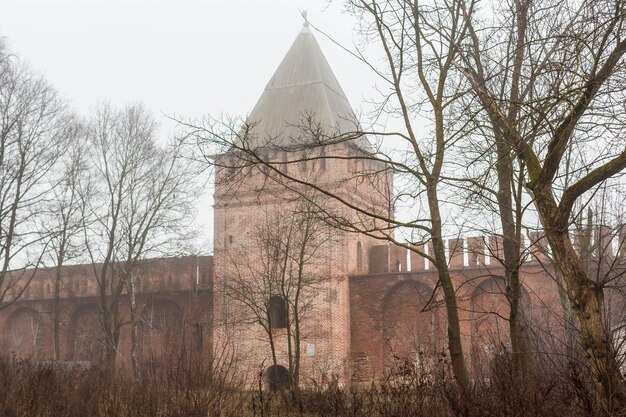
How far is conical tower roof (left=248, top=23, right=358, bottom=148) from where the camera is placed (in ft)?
85.7

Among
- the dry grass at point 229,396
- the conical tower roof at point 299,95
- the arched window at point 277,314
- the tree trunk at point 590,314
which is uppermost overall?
the conical tower roof at point 299,95

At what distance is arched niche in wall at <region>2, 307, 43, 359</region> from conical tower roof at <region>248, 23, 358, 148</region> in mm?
11698

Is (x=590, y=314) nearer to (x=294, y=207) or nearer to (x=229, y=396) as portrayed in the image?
(x=229, y=396)

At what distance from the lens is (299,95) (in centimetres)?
2684

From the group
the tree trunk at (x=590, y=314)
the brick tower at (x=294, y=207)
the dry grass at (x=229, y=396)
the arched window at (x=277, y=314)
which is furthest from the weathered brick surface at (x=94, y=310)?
the tree trunk at (x=590, y=314)

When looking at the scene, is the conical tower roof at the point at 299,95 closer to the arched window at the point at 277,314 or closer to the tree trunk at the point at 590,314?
the arched window at the point at 277,314

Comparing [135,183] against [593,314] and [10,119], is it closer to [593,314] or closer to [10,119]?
Answer: [10,119]

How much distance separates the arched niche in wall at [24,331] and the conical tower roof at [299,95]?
11.7 m

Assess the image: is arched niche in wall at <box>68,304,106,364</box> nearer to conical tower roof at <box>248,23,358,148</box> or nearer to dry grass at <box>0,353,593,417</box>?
conical tower roof at <box>248,23,358,148</box>

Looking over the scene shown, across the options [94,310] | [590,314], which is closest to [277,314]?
[94,310]

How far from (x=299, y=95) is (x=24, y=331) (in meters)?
14.7

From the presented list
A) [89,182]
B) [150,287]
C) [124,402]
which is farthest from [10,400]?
[150,287]

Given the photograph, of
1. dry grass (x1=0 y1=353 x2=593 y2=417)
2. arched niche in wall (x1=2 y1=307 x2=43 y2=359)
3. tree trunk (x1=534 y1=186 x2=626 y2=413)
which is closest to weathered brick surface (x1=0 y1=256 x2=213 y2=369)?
arched niche in wall (x1=2 y1=307 x2=43 y2=359)

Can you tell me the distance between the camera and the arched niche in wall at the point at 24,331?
97.6ft
